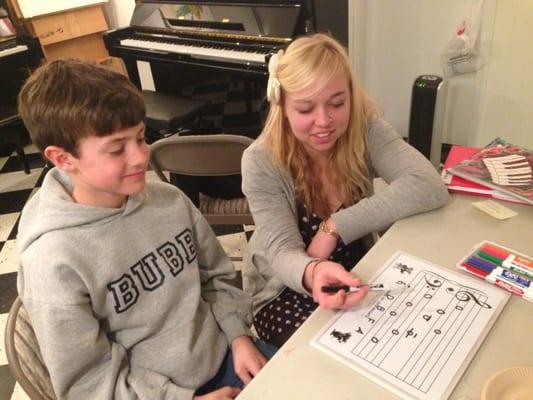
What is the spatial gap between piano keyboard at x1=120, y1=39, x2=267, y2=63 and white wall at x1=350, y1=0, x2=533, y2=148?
734 mm

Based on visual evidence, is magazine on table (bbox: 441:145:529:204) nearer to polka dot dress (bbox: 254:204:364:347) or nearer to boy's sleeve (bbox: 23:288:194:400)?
polka dot dress (bbox: 254:204:364:347)

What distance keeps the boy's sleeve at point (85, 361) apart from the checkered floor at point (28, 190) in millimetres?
986

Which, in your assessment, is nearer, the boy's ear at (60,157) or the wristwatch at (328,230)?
the boy's ear at (60,157)

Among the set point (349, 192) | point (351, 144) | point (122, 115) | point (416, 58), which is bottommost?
point (416, 58)

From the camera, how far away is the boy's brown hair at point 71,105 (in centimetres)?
76

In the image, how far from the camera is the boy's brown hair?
759 millimetres

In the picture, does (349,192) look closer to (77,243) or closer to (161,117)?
(77,243)

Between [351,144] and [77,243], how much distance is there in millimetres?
652

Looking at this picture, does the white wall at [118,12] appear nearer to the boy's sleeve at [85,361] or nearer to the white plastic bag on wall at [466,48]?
the white plastic bag on wall at [466,48]

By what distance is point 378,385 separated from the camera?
586 mm

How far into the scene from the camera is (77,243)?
0.76m

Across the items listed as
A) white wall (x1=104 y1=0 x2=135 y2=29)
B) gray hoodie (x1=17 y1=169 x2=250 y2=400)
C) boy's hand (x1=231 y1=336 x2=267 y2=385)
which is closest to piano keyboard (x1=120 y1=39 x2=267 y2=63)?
white wall (x1=104 y1=0 x2=135 y2=29)

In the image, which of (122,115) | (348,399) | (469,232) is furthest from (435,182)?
(122,115)

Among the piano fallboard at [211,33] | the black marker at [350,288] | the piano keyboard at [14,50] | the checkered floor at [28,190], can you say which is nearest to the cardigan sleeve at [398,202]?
the black marker at [350,288]
